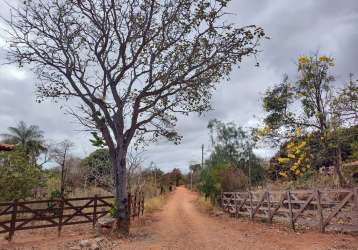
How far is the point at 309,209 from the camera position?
16.0 meters

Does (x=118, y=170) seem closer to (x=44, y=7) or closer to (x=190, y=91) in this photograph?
(x=190, y=91)

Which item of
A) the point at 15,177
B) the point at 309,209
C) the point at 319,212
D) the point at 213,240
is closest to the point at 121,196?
the point at 213,240

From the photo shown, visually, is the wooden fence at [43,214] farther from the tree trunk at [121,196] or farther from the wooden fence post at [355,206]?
the wooden fence post at [355,206]

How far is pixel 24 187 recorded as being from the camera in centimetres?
1839

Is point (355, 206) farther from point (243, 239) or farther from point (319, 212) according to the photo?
point (243, 239)

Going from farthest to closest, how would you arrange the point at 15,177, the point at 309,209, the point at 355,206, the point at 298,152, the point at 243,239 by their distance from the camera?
the point at 298,152
the point at 15,177
the point at 309,209
the point at 243,239
the point at 355,206

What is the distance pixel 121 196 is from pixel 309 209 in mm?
8160

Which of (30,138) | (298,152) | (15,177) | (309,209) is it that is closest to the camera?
(309,209)

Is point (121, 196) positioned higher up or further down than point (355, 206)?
higher up

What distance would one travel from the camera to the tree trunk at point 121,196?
14.0m

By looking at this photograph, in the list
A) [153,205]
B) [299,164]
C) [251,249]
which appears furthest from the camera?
[153,205]

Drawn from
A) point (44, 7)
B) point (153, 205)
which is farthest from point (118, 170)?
point (153, 205)

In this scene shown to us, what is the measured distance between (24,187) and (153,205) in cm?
1349

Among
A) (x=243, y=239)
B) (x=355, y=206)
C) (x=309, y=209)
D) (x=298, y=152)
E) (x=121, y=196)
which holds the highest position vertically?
(x=298, y=152)
